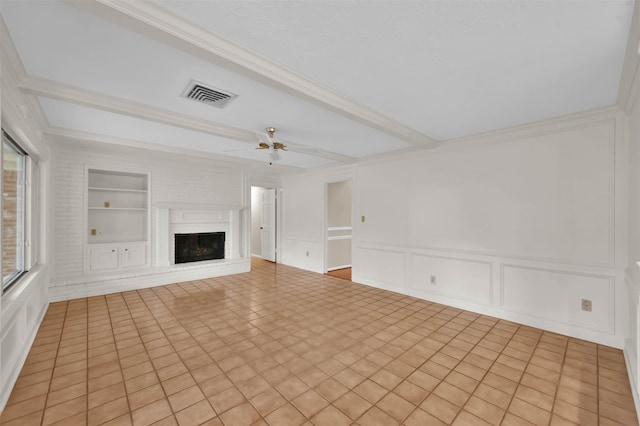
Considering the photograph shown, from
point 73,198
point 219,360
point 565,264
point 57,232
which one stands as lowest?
point 219,360

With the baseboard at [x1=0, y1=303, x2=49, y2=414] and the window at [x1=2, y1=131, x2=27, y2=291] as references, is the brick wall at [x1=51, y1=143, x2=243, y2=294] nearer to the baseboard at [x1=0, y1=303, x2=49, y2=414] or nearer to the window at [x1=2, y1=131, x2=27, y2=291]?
the window at [x1=2, y1=131, x2=27, y2=291]

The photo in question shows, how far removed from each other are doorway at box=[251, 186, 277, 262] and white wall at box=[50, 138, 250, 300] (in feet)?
4.57

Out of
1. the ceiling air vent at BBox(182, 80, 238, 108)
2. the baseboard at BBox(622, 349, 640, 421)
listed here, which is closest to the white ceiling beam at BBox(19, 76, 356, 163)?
the ceiling air vent at BBox(182, 80, 238, 108)

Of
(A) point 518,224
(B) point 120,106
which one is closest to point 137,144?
(B) point 120,106

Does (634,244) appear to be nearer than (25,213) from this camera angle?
Yes

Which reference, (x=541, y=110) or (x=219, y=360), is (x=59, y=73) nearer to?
(x=219, y=360)

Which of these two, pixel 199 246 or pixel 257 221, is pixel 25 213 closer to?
pixel 199 246

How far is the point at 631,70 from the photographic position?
2.13 m

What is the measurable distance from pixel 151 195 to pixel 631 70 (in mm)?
6620

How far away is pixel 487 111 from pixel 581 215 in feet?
5.19

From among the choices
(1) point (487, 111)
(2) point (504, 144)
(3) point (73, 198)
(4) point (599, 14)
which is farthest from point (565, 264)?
(3) point (73, 198)

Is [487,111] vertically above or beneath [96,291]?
above

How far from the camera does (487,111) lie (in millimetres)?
3068

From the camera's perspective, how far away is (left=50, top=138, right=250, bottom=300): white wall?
453 centimetres
